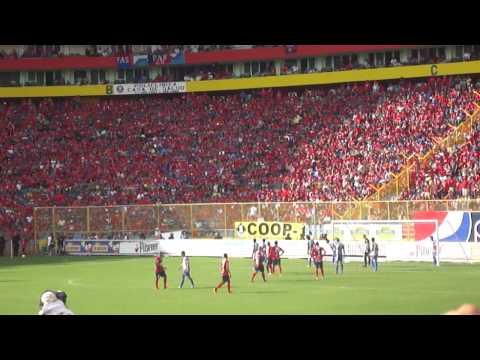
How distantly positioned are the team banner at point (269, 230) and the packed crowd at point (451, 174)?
6.87m

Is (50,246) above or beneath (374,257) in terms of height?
above

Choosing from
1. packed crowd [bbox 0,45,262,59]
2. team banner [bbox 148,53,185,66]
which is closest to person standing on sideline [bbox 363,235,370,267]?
team banner [bbox 148,53,185,66]

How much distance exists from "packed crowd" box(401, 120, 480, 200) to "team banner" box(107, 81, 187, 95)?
24.4m

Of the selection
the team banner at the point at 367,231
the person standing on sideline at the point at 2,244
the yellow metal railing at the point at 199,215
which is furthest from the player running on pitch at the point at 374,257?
the person standing on sideline at the point at 2,244

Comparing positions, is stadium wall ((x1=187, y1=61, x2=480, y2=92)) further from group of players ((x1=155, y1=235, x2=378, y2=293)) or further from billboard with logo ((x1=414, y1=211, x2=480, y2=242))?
group of players ((x1=155, y1=235, x2=378, y2=293))

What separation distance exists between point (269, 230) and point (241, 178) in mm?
12153

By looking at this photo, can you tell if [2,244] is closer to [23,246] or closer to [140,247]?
[23,246]

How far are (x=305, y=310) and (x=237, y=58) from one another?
43.7m

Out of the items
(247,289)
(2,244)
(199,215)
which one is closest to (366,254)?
(247,289)

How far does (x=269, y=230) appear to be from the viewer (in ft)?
155

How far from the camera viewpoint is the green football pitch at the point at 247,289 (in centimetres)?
2566

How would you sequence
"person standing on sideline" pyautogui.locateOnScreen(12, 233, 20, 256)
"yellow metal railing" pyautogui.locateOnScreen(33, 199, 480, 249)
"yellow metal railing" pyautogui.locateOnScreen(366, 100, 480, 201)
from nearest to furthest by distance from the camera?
"yellow metal railing" pyautogui.locateOnScreen(33, 199, 480, 249) → "yellow metal railing" pyautogui.locateOnScreen(366, 100, 480, 201) → "person standing on sideline" pyautogui.locateOnScreen(12, 233, 20, 256)

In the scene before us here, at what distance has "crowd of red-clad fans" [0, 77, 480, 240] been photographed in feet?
179
